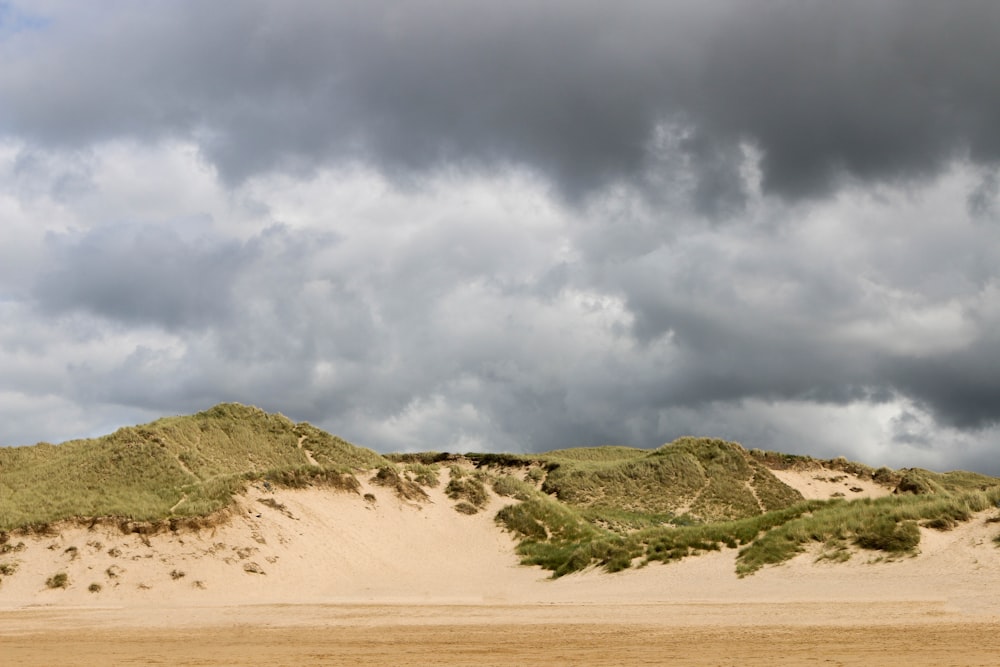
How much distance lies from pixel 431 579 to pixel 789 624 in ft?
58.4

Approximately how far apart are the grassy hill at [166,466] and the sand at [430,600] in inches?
53.4

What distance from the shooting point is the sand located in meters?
14.8

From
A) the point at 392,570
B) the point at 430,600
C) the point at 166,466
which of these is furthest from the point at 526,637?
the point at 166,466

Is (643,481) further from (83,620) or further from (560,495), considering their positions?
(83,620)

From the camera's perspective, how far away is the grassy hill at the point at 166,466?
3341 centimetres

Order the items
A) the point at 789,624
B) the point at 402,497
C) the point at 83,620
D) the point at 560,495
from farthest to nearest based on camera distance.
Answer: the point at 560,495 < the point at 402,497 < the point at 83,620 < the point at 789,624

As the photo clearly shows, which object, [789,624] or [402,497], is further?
[402,497]

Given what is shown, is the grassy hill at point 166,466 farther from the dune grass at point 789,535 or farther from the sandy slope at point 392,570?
the dune grass at point 789,535

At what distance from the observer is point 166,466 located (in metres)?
40.1

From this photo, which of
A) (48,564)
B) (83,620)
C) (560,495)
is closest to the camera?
(83,620)

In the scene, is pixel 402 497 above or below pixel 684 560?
above

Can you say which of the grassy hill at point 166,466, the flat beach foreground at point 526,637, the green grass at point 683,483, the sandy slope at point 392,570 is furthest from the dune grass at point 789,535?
the green grass at point 683,483

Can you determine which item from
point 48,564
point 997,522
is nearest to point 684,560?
point 997,522

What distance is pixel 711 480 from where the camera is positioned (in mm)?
58969
